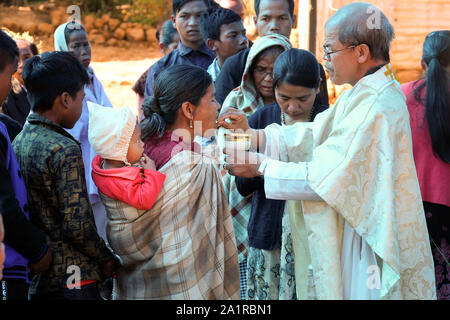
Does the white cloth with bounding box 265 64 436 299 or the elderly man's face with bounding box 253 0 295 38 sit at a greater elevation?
the elderly man's face with bounding box 253 0 295 38

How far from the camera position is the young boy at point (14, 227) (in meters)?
2.63

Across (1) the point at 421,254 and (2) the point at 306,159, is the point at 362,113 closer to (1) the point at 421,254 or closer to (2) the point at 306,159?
(2) the point at 306,159

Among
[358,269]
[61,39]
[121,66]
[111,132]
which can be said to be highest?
[61,39]

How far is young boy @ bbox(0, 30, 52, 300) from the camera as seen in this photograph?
8.63 ft

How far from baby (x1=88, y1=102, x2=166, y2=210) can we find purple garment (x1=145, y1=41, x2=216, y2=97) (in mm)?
2497

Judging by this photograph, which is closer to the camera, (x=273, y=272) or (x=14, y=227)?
(x=14, y=227)

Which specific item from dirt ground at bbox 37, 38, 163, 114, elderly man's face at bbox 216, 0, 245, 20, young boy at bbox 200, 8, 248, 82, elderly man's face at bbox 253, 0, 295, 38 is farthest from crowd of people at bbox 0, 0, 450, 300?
dirt ground at bbox 37, 38, 163, 114

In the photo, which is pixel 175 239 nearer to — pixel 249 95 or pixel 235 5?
pixel 249 95

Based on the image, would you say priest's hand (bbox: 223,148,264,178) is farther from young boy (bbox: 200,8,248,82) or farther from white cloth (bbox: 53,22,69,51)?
white cloth (bbox: 53,22,69,51)

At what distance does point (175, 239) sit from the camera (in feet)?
9.52

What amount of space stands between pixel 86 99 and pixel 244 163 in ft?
7.52

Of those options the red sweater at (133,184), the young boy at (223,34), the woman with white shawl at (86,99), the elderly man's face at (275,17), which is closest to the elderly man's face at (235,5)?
the elderly man's face at (275,17)

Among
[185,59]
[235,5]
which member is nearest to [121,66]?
[235,5]

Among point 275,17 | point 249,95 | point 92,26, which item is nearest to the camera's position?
point 249,95
